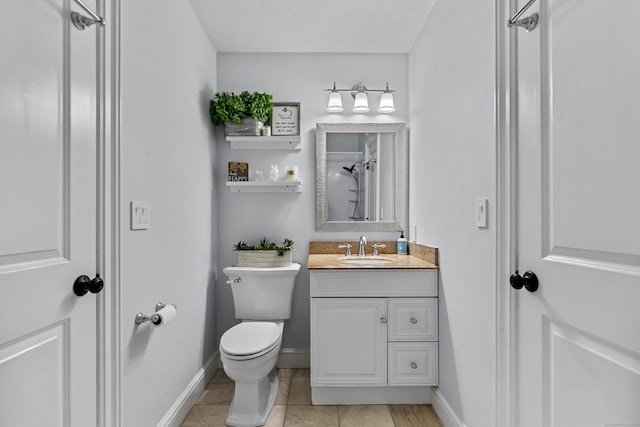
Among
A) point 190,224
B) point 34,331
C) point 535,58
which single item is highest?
point 535,58

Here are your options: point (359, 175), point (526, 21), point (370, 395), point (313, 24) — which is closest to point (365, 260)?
point (359, 175)

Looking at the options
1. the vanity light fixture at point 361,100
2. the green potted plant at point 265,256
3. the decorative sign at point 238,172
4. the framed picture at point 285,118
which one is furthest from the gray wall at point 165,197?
the vanity light fixture at point 361,100

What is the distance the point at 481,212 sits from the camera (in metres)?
1.52

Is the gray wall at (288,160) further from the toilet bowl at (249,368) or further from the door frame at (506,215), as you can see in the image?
the door frame at (506,215)

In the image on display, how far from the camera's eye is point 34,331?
0.98 m

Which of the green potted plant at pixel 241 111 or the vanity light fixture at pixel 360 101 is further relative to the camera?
the vanity light fixture at pixel 360 101

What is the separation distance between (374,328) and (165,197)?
4.43 ft

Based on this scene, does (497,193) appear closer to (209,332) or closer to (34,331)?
(34,331)

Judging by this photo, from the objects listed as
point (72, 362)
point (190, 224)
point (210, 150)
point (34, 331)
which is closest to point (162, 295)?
point (190, 224)

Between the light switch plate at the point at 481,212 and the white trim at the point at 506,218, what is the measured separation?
0.55ft

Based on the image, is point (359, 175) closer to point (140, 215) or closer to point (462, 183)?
point (462, 183)

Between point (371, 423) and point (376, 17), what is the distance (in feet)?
7.79

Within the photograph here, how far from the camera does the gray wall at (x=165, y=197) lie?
1478 mm

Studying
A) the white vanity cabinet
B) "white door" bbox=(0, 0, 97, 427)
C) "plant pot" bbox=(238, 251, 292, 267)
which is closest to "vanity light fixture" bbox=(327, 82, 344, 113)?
"plant pot" bbox=(238, 251, 292, 267)
